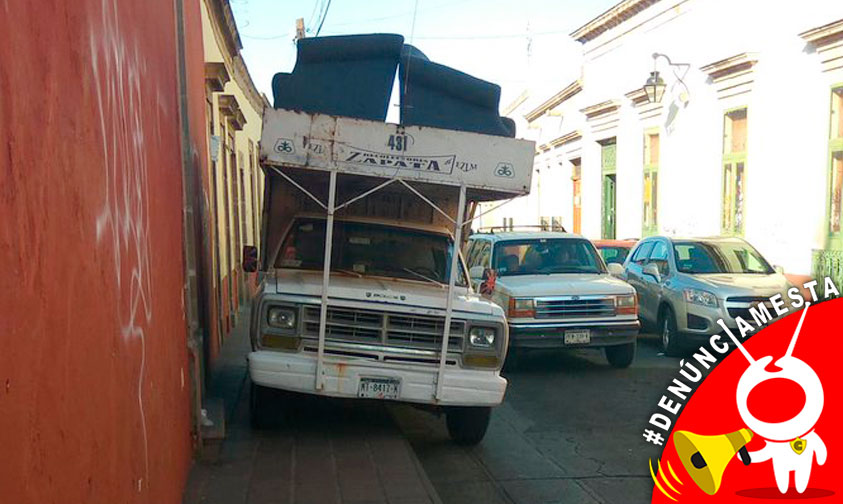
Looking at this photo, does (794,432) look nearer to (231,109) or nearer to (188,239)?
(188,239)

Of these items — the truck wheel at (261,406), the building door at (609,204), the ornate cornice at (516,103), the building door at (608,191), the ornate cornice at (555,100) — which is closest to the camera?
the truck wheel at (261,406)

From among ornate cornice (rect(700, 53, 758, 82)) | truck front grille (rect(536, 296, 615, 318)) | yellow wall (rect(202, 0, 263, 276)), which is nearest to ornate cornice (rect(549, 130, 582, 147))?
ornate cornice (rect(700, 53, 758, 82))

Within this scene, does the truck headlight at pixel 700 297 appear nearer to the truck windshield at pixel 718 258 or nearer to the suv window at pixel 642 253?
the truck windshield at pixel 718 258

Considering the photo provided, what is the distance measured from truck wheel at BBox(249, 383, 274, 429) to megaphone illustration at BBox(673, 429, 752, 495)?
3.64m

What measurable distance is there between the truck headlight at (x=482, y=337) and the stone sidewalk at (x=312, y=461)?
3.43 ft

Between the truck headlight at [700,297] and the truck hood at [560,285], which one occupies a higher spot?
the truck hood at [560,285]

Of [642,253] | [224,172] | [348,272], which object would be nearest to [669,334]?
[642,253]

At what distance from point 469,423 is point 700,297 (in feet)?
19.4

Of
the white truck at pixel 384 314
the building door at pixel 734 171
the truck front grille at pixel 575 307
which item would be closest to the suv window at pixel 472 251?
the truck front grille at pixel 575 307

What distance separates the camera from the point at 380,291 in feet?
24.1

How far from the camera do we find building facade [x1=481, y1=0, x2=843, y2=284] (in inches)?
675

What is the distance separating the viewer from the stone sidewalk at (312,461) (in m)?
5.93

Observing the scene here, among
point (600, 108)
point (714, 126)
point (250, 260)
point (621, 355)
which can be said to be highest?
point (600, 108)

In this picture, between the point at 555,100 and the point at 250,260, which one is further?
the point at 555,100
